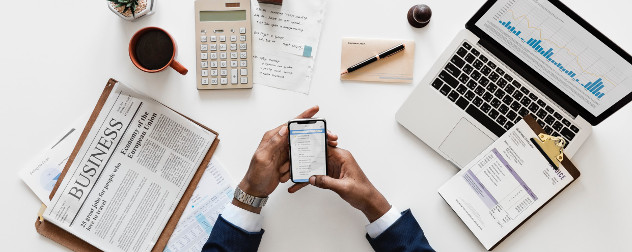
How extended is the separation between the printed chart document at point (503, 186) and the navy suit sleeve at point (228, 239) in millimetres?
452

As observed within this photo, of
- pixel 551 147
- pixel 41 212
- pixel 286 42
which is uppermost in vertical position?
pixel 551 147

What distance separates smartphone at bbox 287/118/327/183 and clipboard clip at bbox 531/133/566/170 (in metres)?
0.47

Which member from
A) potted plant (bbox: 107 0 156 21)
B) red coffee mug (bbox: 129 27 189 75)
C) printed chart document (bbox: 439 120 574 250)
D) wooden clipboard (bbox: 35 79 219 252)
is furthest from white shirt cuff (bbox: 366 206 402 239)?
potted plant (bbox: 107 0 156 21)

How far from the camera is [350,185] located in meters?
0.94

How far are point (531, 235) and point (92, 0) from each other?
3.82ft

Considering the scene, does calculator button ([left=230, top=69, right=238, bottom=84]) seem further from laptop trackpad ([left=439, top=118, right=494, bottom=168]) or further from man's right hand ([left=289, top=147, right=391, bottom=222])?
laptop trackpad ([left=439, top=118, right=494, bottom=168])

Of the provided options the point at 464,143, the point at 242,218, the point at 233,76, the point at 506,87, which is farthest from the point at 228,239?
the point at 506,87

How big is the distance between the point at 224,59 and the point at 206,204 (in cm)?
34

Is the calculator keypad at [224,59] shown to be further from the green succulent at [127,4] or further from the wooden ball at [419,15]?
the wooden ball at [419,15]

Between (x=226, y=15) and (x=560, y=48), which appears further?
(x=226, y=15)

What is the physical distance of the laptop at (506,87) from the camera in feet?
2.93

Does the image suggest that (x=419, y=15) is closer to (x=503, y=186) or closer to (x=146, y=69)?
(x=503, y=186)

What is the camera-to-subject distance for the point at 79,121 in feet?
3.35

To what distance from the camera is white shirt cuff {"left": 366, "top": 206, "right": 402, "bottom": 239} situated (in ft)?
3.16
